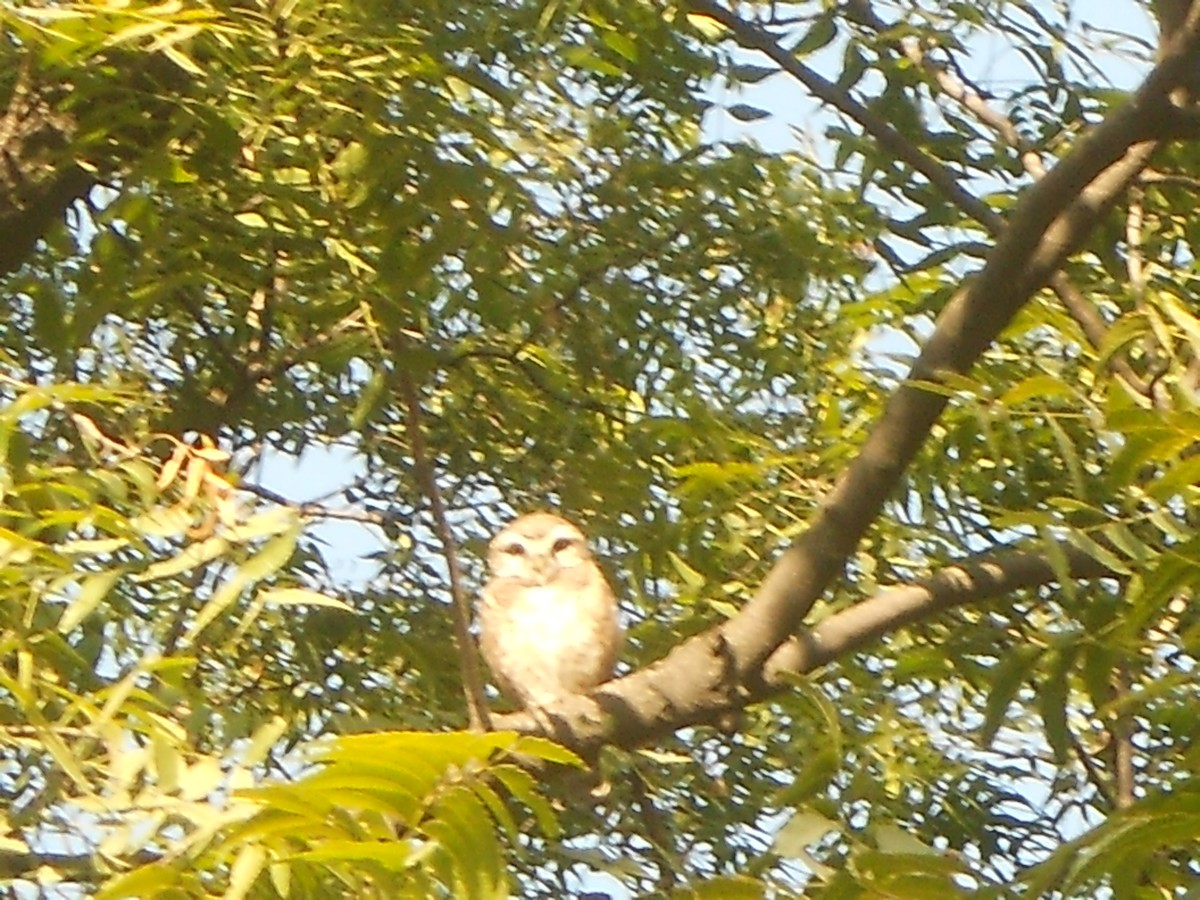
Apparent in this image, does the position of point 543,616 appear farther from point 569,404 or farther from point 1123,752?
point 1123,752

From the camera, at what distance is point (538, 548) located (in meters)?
2.10

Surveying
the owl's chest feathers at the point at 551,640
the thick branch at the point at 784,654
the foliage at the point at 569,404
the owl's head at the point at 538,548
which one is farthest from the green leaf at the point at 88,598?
the owl's chest feathers at the point at 551,640

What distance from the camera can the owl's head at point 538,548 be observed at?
2.04 m

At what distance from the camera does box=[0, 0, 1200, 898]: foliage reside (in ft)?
4.26

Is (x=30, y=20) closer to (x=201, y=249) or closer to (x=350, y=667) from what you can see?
(x=201, y=249)

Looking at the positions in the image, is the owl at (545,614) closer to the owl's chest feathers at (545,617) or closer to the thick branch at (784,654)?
the owl's chest feathers at (545,617)

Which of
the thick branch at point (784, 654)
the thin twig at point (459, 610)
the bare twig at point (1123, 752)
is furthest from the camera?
the bare twig at point (1123, 752)

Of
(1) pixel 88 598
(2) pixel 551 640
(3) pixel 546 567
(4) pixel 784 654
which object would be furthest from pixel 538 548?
(1) pixel 88 598

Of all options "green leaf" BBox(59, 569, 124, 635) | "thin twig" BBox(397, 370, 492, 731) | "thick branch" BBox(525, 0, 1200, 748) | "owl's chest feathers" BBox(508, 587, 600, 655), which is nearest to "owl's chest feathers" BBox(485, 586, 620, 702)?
"owl's chest feathers" BBox(508, 587, 600, 655)

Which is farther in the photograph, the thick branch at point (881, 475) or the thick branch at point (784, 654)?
the thick branch at point (784, 654)

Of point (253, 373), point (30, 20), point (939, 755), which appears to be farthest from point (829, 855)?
point (30, 20)

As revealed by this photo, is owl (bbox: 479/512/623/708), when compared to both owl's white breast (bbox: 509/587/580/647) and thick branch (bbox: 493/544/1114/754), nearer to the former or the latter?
owl's white breast (bbox: 509/587/580/647)

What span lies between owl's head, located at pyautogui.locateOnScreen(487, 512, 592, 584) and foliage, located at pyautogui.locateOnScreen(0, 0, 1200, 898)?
0.09 ft

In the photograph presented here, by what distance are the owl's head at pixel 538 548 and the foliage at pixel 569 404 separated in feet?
0.09
